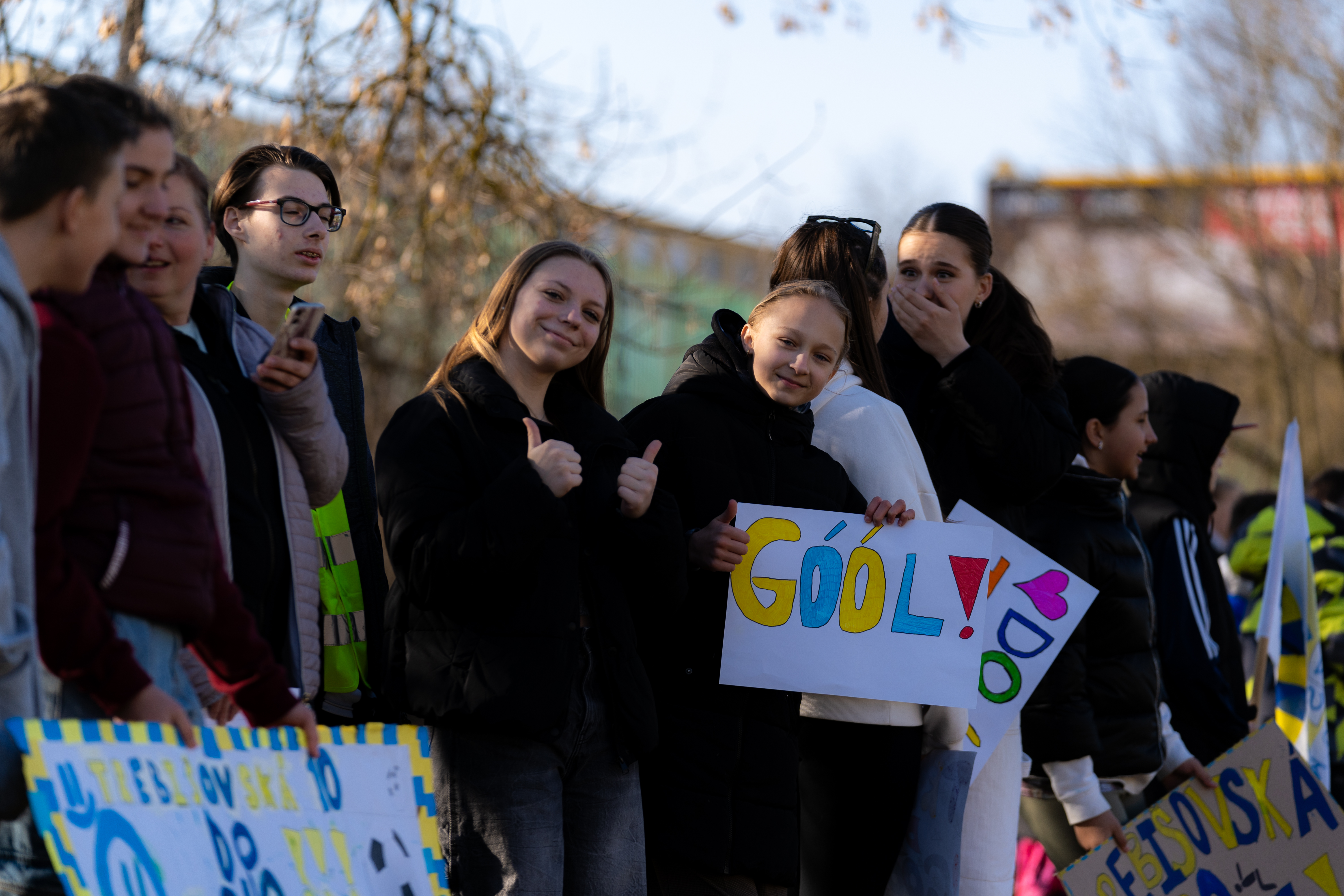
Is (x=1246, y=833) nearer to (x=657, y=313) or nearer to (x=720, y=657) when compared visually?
(x=720, y=657)

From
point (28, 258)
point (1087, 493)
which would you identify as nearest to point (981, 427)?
point (1087, 493)

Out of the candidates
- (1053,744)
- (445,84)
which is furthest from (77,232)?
(445,84)

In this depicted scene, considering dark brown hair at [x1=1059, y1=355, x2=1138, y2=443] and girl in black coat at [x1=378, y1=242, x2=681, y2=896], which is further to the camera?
dark brown hair at [x1=1059, y1=355, x2=1138, y2=443]

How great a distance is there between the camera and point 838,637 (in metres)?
3.34

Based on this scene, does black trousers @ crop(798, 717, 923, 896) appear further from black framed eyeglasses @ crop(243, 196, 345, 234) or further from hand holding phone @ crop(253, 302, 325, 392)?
black framed eyeglasses @ crop(243, 196, 345, 234)

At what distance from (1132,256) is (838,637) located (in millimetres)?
17828

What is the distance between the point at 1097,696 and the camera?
13.6ft

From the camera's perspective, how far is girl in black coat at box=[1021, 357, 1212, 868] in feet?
13.2

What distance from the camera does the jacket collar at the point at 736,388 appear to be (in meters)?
3.34

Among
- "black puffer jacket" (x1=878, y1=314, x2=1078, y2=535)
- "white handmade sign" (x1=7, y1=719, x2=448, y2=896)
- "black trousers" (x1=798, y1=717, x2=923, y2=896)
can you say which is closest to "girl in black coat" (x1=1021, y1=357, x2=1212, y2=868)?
"black puffer jacket" (x1=878, y1=314, x2=1078, y2=535)

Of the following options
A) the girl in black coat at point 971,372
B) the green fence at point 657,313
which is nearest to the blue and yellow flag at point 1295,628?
the girl in black coat at point 971,372

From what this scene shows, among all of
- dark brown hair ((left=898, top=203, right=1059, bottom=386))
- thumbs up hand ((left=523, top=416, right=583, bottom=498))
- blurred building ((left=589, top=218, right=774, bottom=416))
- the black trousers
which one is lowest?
the black trousers

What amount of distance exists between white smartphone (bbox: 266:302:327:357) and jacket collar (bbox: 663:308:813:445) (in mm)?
1084

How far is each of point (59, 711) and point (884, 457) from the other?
6.86ft
